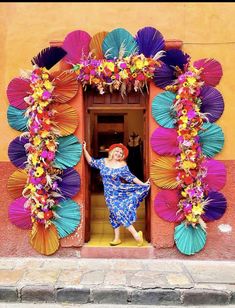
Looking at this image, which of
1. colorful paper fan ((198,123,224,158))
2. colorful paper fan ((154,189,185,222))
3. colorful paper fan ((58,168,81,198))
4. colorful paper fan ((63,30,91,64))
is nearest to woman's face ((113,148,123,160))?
colorful paper fan ((58,168,81,198))

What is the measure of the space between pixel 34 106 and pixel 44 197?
1.34 metres

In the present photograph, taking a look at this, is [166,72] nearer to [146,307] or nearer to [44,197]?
[44,197]

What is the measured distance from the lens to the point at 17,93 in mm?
5605

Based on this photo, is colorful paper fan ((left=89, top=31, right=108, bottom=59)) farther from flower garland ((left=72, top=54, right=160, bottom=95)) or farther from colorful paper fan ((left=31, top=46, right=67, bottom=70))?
colorful paper fan ((left=31, top=46, right=67, bottom=70))

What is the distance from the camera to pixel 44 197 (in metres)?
5.41

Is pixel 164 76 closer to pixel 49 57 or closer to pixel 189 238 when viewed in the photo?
pixel 49 57

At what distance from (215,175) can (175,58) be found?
1840 millimetres

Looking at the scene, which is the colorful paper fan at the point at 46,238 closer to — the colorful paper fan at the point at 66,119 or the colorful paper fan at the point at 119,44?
the colorful paper fan at the point at 66,119

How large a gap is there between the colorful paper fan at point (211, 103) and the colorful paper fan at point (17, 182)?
9.42 feet

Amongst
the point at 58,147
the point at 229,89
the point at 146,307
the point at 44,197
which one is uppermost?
the point at 229,89

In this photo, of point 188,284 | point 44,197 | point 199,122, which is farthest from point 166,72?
point 188,284

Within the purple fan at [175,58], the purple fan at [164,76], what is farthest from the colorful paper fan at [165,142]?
the purple fan at [175,58]

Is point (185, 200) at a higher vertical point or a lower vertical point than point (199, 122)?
lower

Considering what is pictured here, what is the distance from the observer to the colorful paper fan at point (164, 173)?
18.1ft
